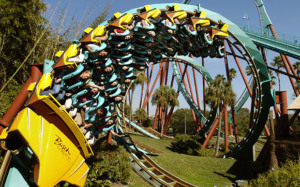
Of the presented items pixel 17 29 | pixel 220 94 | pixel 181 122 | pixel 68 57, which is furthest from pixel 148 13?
pixel 181 122

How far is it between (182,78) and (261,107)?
1171cm

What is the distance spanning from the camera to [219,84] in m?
14.3

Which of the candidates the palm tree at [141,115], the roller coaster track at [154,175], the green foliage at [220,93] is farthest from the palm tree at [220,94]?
the palm tree at [141,115]

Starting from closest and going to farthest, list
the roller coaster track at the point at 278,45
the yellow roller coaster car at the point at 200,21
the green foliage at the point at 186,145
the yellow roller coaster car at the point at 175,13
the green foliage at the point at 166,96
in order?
the yellow roller coaster car at the point at 175,13 < the yellow roller coaster car at the point at 200,21 < the roller coaster track at the point at 278,45 < the green foliage at the point at 186,145 < the green foliage at the point at 166,96

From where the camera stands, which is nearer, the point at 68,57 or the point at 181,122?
the point at 68,57

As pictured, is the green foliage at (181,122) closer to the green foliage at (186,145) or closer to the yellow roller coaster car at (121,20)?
the green foliage at (186,145)

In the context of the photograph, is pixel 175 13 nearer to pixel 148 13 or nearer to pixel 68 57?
pixel 148 13

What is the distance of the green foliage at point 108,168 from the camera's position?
5.53 meters

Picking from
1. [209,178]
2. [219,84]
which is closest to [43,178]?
[209,178]

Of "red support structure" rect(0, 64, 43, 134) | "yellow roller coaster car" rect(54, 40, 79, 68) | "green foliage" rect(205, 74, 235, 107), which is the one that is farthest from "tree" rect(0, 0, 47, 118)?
"green foliage" rect(205, 74, 235, 107)

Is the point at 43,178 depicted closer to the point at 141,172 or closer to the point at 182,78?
the point at 141,172

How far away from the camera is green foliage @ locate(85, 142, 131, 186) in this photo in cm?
553

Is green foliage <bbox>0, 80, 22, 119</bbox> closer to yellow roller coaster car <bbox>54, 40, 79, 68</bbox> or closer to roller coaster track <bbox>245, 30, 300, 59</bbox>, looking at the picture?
yellow roller coaster car <bbox>54, 40, 79, 68</bbox>

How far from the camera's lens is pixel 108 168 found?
233 inches
